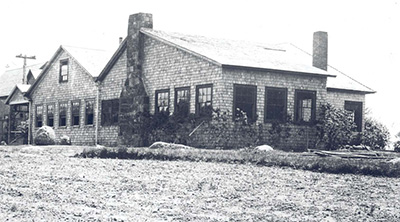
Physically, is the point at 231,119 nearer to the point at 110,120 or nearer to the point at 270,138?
the point at 270,138

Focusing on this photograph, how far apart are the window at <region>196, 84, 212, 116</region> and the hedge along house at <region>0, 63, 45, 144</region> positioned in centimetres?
1887

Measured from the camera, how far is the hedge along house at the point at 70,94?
3647cm

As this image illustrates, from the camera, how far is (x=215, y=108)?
2678 centimetres

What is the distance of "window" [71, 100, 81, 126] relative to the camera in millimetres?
37594

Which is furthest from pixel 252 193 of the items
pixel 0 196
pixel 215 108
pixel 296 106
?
pixel 296 106

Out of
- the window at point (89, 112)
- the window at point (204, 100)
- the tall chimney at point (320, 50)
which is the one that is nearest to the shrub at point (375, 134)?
the tall chimney at point (320, 50)

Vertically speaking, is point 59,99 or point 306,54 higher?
point 306,54

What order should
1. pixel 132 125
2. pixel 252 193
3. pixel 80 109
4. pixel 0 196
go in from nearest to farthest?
pixel 0 196 → pixel 252 193 → pixel 132 125 → pixel 80 109

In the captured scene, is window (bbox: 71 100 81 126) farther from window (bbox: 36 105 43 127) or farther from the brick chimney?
the brick chimney

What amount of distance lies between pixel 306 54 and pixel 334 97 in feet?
17.6

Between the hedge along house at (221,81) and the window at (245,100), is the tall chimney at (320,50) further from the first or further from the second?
the window at (245,100)

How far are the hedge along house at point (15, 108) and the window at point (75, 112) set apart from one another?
266 inches

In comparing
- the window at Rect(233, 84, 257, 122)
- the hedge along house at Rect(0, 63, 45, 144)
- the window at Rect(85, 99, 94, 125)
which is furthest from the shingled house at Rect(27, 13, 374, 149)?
the hedge along house at Rect(0, 63, 45, 144)

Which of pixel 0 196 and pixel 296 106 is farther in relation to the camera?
pixel 296 106
